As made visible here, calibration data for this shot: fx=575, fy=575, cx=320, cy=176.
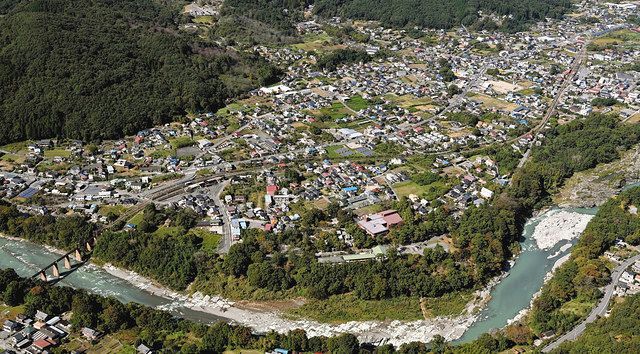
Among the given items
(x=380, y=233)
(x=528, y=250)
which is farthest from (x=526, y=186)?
(x=380, y=233)

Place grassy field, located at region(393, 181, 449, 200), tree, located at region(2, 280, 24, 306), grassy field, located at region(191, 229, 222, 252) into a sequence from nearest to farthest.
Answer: tree, located at region(2, 280, 24, 306) → grassy field, located at region(191, 229, 222, 252) → grassy field, located at region(393, 181, 449, 200)

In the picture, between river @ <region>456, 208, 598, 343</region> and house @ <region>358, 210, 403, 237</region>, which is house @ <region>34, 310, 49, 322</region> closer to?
house @ <region>358, 210, 403, 237</region>

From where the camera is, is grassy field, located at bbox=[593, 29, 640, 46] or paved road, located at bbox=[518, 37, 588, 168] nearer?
paved road, located at bbox=[518, 37, 588, 168]

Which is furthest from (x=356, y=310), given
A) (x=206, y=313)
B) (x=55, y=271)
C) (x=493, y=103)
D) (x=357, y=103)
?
(x=493, y=103)

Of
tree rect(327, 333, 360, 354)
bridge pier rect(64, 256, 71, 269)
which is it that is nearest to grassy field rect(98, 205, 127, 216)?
bridge pier rect(64, 256, 71, 269)

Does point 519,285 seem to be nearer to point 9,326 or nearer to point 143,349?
point 143,349

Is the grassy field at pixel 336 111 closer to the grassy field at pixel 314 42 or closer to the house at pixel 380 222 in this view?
the house at pixel 380 222

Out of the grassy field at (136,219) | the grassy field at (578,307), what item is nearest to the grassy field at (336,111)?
the grassy field at (136,219)
